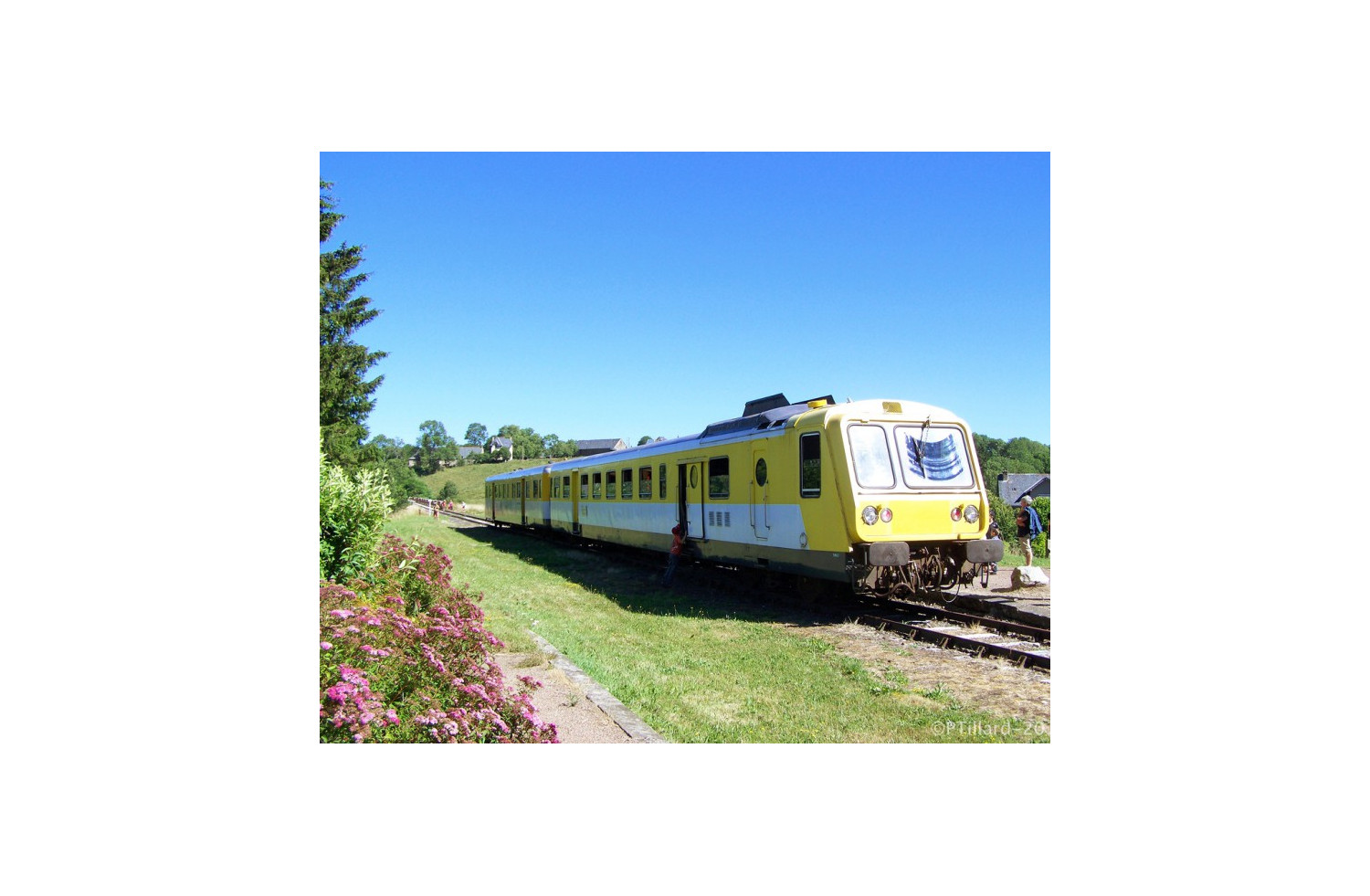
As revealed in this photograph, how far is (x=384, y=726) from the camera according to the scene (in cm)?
445

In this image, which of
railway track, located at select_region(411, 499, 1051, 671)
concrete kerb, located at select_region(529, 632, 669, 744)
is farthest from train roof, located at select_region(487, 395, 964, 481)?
concrete kerb, located at select_region(529, 632, 669, 744)

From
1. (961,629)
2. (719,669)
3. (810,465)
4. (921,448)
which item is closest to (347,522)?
(719,669)

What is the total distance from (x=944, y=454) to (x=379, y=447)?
399 inches

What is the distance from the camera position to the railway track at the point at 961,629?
7680mm

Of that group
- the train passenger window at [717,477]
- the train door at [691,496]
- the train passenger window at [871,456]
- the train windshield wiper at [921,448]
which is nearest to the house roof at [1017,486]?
the train windshield wiper at [921,448]

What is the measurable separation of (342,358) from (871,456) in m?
7.03

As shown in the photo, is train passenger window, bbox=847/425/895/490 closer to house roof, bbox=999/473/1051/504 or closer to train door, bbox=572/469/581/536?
house roof, bbox=999/473/1051/504

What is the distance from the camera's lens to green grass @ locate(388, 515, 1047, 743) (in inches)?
222

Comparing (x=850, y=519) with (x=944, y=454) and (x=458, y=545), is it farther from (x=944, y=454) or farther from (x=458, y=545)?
(x=458, y=545)

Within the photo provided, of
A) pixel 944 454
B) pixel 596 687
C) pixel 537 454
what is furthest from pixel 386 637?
pixel 537 454

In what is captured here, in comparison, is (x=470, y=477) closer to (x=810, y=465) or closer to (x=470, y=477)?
(x=470, y=477)

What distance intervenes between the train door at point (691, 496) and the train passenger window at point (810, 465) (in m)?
3.08

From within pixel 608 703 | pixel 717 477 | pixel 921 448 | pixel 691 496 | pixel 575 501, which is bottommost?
pixel 608 703

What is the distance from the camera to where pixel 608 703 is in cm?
605
